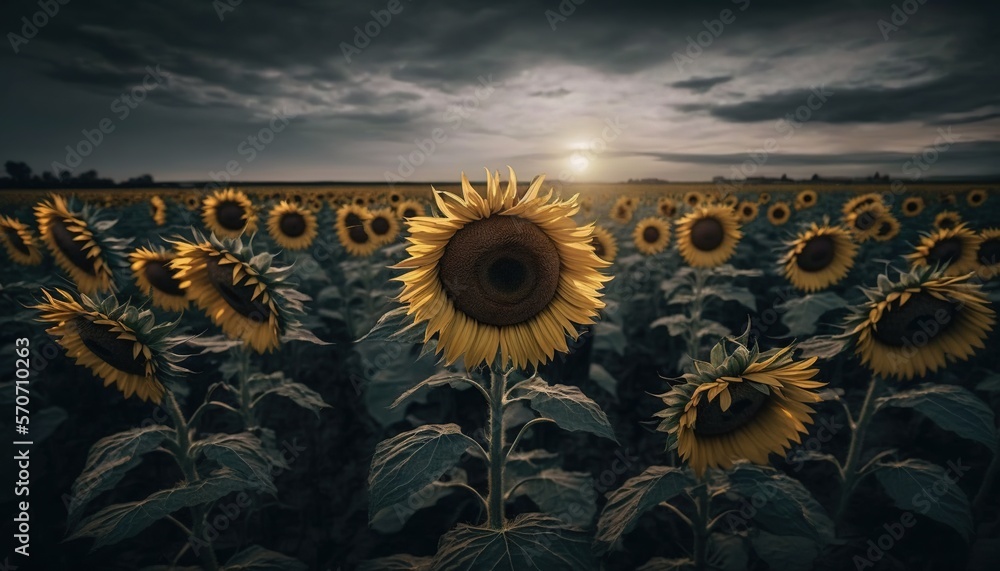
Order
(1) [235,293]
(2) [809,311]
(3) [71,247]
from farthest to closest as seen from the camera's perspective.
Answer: (2) [809,311]
(3) [71,247]
(1) [235,293]

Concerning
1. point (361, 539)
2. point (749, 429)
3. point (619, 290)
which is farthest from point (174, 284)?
point (619, 290)

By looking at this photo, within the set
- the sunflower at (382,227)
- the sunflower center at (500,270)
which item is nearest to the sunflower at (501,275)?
the sunflower center at (500,270)

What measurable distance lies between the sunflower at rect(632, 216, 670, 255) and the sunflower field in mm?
3033

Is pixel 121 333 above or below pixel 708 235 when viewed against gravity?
below

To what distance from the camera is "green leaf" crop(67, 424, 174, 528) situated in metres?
2.24

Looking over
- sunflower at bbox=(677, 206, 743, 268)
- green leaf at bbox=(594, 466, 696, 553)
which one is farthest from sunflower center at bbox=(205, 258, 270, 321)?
sunflower at bbox=(677, 206, 743, 268)

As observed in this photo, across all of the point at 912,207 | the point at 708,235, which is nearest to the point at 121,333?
the point at 708,235

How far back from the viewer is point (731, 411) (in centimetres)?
243

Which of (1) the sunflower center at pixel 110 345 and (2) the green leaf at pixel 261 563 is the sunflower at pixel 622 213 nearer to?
(2) the green leaf at pixel 261 563

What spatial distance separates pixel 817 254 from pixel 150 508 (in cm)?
766

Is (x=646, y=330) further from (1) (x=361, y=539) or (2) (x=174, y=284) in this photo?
(2) (x=174, y=284)

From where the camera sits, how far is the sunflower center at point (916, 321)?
2.94 meters

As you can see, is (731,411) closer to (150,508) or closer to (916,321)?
(916,321)

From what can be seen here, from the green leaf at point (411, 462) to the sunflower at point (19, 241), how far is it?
6428 millimetres
